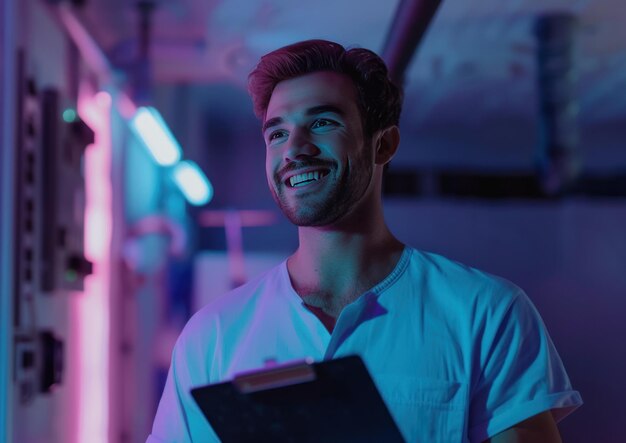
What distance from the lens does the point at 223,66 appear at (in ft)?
18.6

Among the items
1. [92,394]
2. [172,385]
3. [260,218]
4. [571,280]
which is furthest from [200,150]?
[172,385]

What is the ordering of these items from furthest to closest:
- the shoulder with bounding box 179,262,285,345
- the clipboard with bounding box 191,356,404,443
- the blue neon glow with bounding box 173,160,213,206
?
1. the blue neon glow with bounding box 173,160,213,206
2. the shoulder with bounding box 179,262,285,345
3. the clipboard with bounding box 191,356,404,443

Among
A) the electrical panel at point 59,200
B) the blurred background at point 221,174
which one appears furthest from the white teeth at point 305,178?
the electrical panel at point 59,200

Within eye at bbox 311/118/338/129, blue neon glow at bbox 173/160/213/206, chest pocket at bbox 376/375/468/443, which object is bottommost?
chest pocket at bbox 376/375/468/443

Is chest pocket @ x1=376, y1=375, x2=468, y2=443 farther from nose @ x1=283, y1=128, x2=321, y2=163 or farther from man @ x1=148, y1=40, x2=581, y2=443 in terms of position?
nose @ x1=283, y1=128, x2=321, y2=163

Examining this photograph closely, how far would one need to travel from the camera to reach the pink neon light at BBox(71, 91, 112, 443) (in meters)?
4.33

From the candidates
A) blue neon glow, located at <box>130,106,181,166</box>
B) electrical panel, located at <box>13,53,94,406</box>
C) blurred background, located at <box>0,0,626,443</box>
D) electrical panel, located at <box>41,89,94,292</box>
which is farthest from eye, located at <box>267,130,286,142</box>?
blue neon glow, located at <box>130,106,181,166</box>

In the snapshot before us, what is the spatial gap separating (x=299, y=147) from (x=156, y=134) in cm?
302

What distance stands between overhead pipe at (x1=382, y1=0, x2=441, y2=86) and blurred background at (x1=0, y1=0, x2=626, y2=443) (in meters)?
0.01

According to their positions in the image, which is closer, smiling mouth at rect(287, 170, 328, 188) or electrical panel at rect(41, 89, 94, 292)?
smiling mouth at rect(287, 170, 328, 188)

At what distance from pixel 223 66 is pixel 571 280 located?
356 cm

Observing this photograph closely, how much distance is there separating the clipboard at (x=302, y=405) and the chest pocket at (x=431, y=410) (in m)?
0.14

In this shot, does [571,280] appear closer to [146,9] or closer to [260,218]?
[260,218]

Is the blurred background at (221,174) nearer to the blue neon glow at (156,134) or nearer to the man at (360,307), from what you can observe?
the blue neon glow at (156,134)
